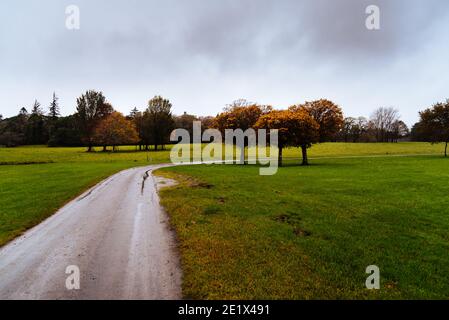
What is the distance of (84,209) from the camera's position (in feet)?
53.5

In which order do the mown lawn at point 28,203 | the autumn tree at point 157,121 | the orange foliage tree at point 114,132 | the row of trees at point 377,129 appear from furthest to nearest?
the row of trees at point 377,129 → the autumn tree at point 157,121 → the orange foliage tree at point 114,132 → the mown lawn at point 28,203

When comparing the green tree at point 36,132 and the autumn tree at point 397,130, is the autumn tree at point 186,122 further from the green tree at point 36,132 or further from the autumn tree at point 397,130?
the autumn tree at point 397,130

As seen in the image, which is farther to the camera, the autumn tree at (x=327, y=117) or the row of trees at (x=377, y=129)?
the row of trees at (x=377, y=129)

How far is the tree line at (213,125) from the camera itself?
141 feet

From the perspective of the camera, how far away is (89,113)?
9400 cm

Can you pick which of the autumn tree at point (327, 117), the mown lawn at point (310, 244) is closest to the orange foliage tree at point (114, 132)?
the autumn tree at point (327, 117)

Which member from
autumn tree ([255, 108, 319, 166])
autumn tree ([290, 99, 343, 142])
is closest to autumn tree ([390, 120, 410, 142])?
autumn tree ([290, 99, 343, 142])

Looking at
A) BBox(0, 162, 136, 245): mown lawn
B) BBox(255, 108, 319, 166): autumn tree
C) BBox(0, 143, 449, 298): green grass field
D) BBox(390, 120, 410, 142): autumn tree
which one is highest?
BBox(390, 120, 410, 142): autumn tree

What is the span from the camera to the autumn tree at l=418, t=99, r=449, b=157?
60969mm

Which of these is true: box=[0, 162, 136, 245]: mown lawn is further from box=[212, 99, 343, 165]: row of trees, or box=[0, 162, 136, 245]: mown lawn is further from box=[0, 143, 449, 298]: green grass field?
box=[212, 99, 343, 165]: row of trees

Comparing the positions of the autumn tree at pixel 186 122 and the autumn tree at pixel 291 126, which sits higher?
the autumn tree at pixel 186 122
